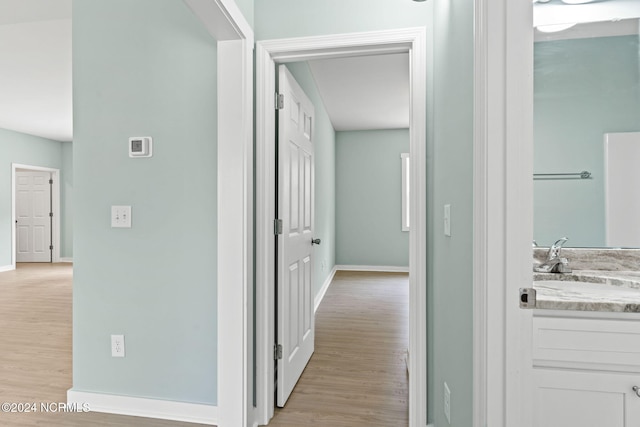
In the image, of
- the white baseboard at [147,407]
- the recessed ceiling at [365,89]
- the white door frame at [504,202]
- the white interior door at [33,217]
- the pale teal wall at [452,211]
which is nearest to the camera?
the white door frame at [504,202]

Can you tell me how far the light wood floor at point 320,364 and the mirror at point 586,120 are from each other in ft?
4.46

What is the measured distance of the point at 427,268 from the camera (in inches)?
68.7

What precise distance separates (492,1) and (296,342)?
6.78 ft

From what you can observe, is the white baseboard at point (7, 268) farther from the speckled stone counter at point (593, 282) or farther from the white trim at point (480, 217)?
the speckled stone counter at point (593, 282)

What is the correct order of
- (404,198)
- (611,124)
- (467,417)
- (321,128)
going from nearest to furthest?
(467,417)
(611,124)
(321,128)
(404,198)

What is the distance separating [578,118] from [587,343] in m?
1.17

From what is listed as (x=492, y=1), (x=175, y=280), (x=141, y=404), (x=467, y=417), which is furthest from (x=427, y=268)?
(x=141, y=404)

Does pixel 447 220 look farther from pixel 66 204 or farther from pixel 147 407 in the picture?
pixel 66 204

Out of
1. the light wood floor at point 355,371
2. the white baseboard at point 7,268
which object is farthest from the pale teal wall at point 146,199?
the white baseboard at point 7,268

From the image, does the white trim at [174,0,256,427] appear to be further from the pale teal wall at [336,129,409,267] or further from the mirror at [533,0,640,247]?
the pale teal wall at [336,129,409,267]

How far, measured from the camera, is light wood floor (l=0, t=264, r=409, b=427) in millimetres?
1909

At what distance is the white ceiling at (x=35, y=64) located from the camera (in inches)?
103

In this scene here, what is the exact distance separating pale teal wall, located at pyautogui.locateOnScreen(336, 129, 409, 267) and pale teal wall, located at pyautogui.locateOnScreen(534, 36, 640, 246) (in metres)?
4.75

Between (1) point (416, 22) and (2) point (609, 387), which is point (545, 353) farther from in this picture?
(1) point (416, 22)
